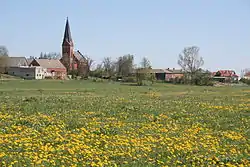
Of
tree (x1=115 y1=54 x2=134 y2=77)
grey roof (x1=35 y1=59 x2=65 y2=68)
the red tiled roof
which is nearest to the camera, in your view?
tree (x1=115 y1=54 x2=134 y2=77)

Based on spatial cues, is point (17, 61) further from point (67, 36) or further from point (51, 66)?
point (67, 36)

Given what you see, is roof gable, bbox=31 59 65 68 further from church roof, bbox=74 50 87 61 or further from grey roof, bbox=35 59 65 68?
church roof, bbox=74 50 87 61

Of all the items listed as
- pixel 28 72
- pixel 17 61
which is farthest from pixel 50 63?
pixel 28 72

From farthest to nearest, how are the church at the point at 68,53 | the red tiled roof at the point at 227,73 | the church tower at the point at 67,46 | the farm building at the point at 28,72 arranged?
the red tiled roof at the point at 227,73 < the church tower at the point at 67,46 < the church at the point at 68,53 < the farm building at the point at 28,72

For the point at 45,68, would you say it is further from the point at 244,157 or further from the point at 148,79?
the point at 244,157

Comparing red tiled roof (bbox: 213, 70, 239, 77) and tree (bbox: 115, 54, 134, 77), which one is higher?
tree (bbox: 115, 54, 134, 77)

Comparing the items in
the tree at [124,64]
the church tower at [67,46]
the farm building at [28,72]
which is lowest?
the farm building at [28,72]

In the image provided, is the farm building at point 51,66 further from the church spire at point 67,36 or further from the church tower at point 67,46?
the church spire at point 67,36

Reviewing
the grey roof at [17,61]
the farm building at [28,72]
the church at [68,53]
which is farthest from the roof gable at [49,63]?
the farm building at [28,72]

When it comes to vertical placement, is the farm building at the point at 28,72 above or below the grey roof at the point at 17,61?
below

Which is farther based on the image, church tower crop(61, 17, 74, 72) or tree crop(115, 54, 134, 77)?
church tower crop(61, 17, 74, 72)

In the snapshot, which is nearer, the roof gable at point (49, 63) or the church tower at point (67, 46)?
the roof gable at point (49, 63)

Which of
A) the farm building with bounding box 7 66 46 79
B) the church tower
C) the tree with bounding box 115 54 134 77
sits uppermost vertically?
the church tower

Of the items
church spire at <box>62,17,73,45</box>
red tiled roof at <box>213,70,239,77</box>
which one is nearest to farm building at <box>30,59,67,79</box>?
church spire at <box>62,17,73,45</box>
